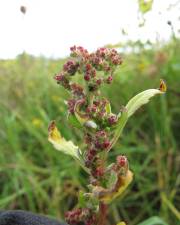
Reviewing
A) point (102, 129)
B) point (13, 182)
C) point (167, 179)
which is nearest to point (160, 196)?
point (167, 179)

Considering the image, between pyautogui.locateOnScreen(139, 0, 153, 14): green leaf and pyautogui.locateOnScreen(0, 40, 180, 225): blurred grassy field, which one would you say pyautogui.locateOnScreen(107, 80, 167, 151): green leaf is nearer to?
pyautogui.locateOnScreen(139, 0, 153, 14): green leaf

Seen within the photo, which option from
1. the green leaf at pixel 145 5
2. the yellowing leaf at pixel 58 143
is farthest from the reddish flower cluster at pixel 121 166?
the green leaf at pixel 145 5

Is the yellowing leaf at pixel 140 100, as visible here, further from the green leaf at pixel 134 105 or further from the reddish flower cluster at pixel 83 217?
the reddish flower cluster at pixel 83 217

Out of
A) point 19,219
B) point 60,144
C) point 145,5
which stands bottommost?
point 19,219

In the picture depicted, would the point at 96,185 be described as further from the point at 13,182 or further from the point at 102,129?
the point at 13,182

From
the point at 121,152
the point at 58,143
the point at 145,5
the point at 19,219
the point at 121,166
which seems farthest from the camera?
the point at 121,152

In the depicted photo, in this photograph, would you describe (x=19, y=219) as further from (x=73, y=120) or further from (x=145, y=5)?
(x=145, y=5)

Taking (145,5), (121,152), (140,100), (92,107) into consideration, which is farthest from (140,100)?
(121,152)
